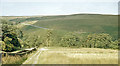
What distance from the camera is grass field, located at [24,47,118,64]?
14.9 ft

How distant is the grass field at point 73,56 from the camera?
14.9 ft

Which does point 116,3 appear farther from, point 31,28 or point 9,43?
point 9,43

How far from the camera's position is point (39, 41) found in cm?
517

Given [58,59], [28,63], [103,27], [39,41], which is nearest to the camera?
[28,63]

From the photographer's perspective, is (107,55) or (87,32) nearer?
(107,55)

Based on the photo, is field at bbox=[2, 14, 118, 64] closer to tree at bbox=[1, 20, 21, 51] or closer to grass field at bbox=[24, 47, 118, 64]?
grass field at bbox=[24, 47, 118, 64]

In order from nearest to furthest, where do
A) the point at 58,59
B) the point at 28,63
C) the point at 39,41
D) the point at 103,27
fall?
the point at 28,63, the point at 58,59, the point at 39,41, the point at 103,27

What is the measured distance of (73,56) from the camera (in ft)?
15.7

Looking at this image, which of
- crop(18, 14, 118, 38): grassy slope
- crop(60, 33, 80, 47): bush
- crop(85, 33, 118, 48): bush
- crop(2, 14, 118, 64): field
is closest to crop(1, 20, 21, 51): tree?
crop(2, 14, 118, 64): field

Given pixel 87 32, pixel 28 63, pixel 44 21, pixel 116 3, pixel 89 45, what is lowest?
pixel 28 63

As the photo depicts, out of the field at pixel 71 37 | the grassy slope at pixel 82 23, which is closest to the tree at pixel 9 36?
the field at pixel 71 37

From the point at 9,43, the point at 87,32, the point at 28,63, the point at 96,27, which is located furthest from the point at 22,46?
the point at 96,27

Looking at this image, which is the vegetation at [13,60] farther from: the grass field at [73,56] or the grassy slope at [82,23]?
the grassy slope at [82,23]

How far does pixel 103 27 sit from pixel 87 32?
2.86 feet
